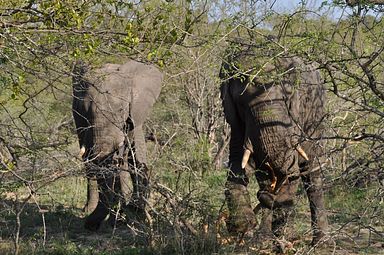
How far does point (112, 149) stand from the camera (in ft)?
32.5

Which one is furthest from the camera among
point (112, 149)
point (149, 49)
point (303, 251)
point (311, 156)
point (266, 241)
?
point (112, 149)

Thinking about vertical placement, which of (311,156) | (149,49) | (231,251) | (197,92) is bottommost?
(231,251)

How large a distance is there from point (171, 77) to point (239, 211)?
6.06 feet

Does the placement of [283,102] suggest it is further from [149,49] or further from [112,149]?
[112,149]

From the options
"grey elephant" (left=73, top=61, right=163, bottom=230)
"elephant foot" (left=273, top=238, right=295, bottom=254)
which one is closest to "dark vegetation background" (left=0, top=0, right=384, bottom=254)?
"elephant foot" (left=273, top=238, right=295, bottom=254)

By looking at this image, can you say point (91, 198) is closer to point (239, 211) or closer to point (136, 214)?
point (136, 214)

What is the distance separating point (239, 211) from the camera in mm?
7734

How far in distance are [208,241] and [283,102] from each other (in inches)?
64.7

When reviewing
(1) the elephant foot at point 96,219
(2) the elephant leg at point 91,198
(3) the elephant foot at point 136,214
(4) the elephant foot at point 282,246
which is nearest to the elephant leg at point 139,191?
(3) the elephant foot at point 136,214

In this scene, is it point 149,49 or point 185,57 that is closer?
point 149,49

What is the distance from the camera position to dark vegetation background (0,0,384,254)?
5438mm

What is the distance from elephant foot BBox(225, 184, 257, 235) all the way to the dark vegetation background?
0.12 meters

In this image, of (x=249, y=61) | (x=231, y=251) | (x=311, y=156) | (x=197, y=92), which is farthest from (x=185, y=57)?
(x=197, y=92)

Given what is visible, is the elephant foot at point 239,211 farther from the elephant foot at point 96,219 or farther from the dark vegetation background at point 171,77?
the elephant foot at point 96,219
